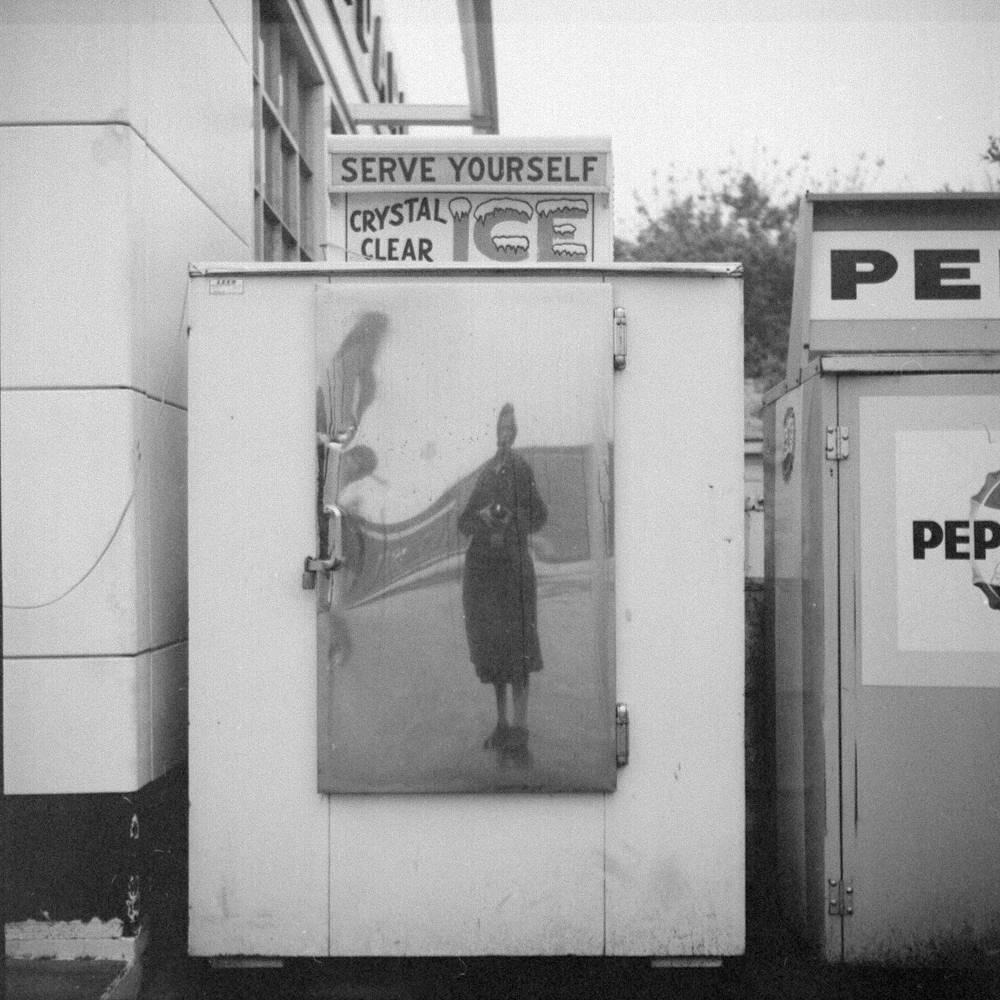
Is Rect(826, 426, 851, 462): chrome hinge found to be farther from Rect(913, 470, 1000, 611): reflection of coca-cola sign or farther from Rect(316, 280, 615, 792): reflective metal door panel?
Rect(316, 280, 615, 792): reflective metal door panel

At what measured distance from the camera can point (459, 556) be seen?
3.48 meters

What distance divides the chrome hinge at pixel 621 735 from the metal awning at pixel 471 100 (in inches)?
114

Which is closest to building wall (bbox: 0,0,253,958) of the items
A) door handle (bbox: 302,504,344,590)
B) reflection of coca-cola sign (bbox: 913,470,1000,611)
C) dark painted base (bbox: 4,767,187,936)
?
dark painted base (bbox: 4,767,187,936)

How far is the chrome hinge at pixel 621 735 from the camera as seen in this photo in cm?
350

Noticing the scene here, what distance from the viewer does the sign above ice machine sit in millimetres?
4273

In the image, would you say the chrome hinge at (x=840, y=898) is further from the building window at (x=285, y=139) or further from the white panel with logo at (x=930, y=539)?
the building window at (x=285, y=139)

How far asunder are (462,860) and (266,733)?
2.38 ft

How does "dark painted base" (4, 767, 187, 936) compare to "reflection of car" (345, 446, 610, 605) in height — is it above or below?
below

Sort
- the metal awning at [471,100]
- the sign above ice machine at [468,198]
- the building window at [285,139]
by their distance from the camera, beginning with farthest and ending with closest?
the building window at [285,139], the metal awning at [471,100], the sign above ice machine at [468,198]

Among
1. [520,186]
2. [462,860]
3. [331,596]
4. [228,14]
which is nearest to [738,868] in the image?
[462,860]

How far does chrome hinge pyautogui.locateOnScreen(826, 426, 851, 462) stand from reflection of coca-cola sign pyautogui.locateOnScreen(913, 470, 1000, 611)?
335 mm

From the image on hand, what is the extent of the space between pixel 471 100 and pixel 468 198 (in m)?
1.41

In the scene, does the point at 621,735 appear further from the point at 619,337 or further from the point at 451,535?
the point at 619,337

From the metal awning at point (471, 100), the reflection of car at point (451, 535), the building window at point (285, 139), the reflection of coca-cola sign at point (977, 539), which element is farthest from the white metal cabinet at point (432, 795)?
the building window at point (285, 139)
